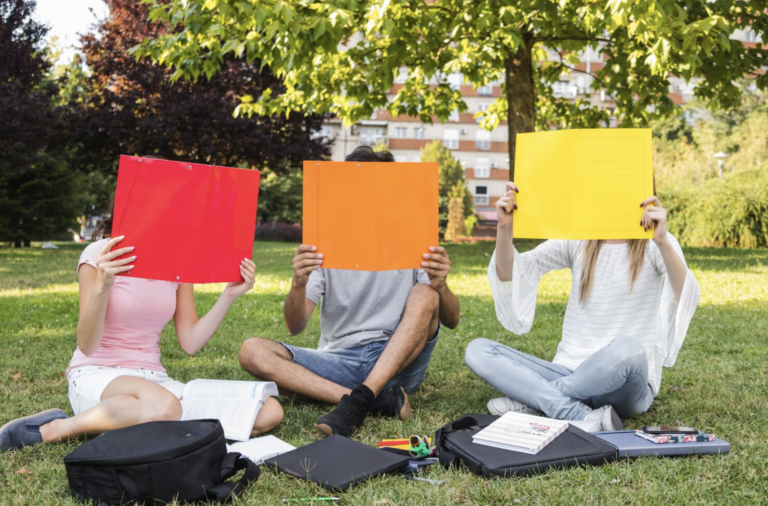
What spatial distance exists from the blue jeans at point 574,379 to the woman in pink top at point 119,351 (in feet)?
3.58

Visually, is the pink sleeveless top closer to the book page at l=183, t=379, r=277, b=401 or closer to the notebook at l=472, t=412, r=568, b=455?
the book page at l=183, t=379, r=277, b=401

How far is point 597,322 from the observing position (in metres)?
3.23

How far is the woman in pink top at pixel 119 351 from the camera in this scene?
271cm

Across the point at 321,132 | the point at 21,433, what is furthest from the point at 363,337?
the point at 321,132

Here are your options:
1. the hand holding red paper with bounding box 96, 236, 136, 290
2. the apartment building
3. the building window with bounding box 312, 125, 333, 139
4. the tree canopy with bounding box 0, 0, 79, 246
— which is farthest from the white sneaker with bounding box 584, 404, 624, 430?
the apartment building

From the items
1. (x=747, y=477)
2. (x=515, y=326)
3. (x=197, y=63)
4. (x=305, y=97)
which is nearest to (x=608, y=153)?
(x=515, y=326)

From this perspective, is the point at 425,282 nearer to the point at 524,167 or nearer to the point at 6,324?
the point at 524,167

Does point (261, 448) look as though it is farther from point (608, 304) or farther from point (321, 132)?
point (321, 132)

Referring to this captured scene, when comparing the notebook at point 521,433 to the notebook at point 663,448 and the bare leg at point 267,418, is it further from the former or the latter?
the bare leg at point 267,418

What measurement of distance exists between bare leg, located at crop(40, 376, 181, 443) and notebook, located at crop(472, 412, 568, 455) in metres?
1.29

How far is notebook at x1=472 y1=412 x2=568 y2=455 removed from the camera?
256 cm

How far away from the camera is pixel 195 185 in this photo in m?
2.83

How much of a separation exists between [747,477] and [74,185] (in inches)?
854

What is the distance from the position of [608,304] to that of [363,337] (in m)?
1.24
